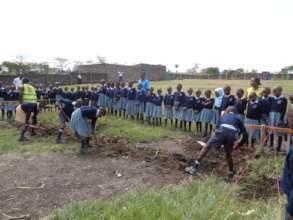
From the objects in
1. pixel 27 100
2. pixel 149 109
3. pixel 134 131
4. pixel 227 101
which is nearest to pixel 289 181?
pixel 227 101

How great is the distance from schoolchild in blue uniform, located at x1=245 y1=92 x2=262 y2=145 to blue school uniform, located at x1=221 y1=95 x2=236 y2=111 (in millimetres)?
669

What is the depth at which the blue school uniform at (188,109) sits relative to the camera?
440 inches

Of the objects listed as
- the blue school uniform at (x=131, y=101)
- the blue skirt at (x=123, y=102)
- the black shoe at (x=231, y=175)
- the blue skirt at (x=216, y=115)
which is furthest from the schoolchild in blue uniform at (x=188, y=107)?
the black shoe at (x=231, y=175)

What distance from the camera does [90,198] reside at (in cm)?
548

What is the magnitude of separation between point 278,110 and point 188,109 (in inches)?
131

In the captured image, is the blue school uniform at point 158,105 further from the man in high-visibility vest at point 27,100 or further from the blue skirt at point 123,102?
the man in high-visibility vest at point 27,100

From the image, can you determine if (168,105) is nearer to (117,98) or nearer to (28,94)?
(117,98)

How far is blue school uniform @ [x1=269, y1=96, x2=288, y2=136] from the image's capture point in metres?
8.63

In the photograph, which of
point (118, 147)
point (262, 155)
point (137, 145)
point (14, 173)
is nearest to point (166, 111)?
point (137, 145)

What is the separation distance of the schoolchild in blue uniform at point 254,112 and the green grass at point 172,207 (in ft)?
11.6

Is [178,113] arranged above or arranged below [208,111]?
below

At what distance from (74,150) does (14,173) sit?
79.7 inches

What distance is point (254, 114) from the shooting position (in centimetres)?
886

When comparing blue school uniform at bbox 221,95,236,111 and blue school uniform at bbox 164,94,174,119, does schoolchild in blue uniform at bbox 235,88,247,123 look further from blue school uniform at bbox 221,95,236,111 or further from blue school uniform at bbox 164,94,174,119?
blue school uniform at bbox 164,94,174,119
